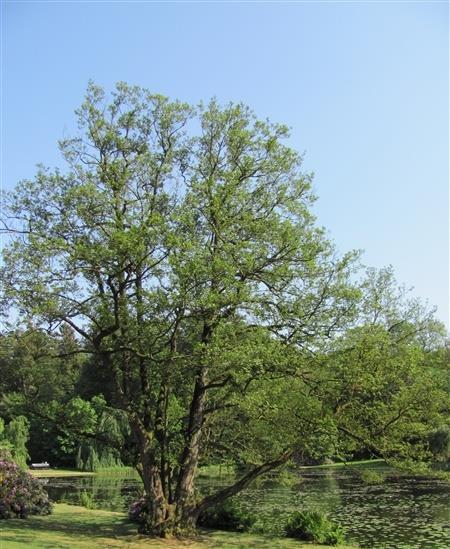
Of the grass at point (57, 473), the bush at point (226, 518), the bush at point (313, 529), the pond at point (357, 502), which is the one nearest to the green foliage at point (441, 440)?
the pond at point (357, 502)

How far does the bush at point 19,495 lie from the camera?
55.9 feet

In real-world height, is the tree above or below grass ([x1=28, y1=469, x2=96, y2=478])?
above

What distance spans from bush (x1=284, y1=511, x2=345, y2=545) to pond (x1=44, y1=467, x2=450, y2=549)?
130 centimetres

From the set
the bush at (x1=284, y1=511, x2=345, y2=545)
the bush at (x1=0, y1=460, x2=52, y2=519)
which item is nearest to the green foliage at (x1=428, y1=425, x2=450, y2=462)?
the bush at (x1=284, y1=511, x2=345, y2=545)

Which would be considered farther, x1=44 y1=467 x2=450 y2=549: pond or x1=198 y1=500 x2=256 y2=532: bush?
x1=44 y1=467 x2=450 y2=549: pond

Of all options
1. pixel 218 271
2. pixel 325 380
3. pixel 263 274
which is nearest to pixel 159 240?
pixel 218 271

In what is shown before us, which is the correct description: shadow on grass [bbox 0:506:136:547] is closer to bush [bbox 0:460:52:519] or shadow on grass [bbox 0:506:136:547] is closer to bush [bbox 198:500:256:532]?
bush [bbox 0:460:52:519]

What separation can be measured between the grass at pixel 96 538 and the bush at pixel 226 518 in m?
0.76

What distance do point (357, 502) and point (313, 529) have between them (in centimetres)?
1097

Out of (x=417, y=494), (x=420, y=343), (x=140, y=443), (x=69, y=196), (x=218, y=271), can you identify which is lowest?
(x=417, y=494)

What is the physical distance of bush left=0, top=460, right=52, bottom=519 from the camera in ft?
55.9

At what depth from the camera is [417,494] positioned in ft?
92.9

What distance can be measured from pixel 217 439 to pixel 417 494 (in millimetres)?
15405

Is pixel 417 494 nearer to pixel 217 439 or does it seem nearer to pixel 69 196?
pixel 217 439
